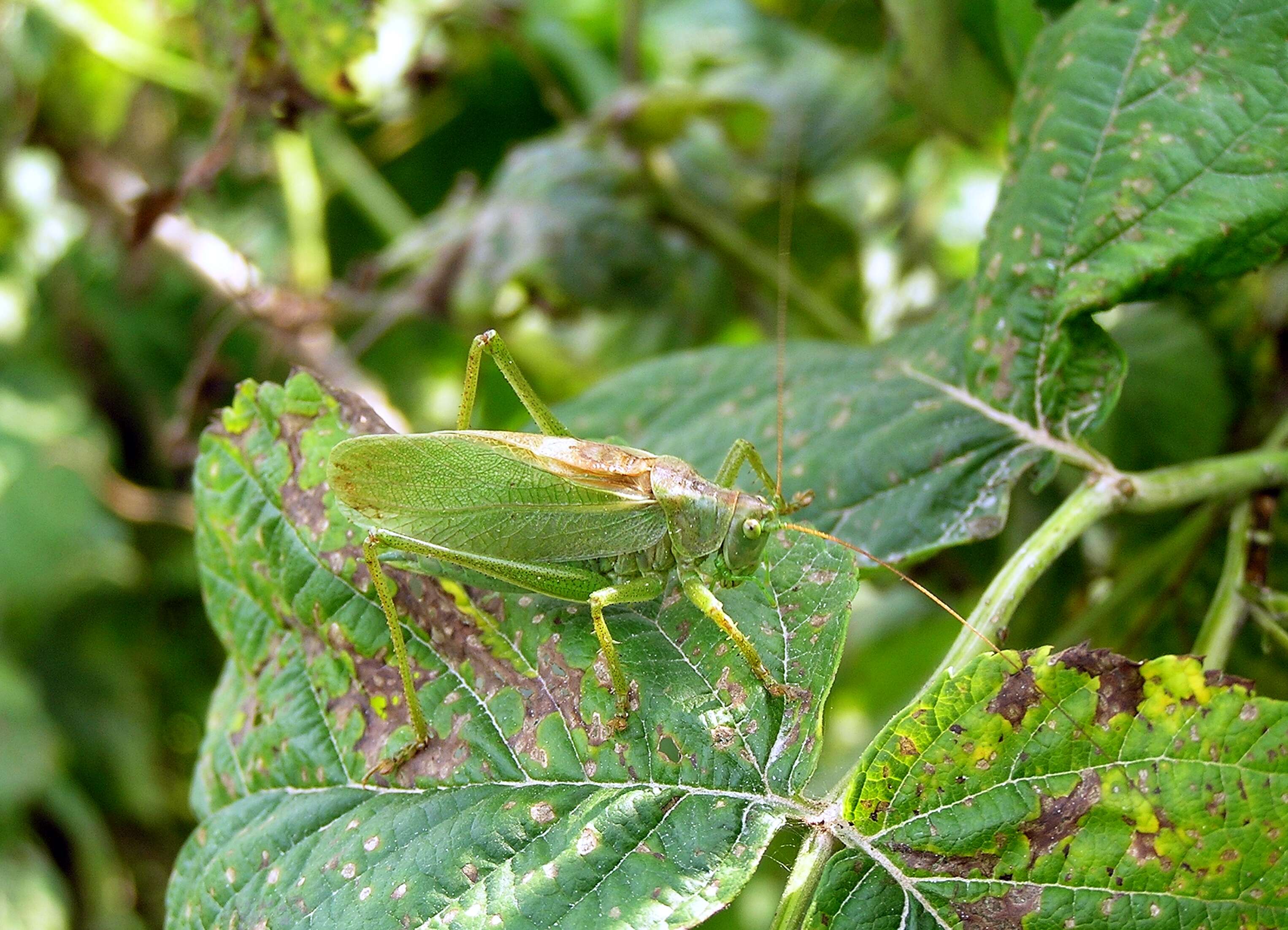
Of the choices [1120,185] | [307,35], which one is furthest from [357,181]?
[1120,185]

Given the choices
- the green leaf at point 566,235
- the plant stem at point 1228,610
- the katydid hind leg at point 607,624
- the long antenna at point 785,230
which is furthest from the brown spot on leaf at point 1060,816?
the green leaf at point 566,235

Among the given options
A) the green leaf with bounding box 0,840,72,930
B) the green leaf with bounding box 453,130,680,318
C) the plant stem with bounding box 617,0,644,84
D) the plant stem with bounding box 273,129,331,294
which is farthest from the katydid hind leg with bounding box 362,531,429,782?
the green leaf with bounding box 0,840,72,930

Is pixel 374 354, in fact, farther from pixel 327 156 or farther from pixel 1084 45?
pixel 1084 45

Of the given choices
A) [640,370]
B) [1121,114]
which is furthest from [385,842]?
[1121,114]

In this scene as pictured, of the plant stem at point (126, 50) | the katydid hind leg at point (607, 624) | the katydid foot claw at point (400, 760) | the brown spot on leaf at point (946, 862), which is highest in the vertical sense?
the plant stem at point (126, 50)

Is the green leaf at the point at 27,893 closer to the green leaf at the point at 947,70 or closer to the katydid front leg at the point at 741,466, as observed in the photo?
the katydid front leg at the point at 741,466
